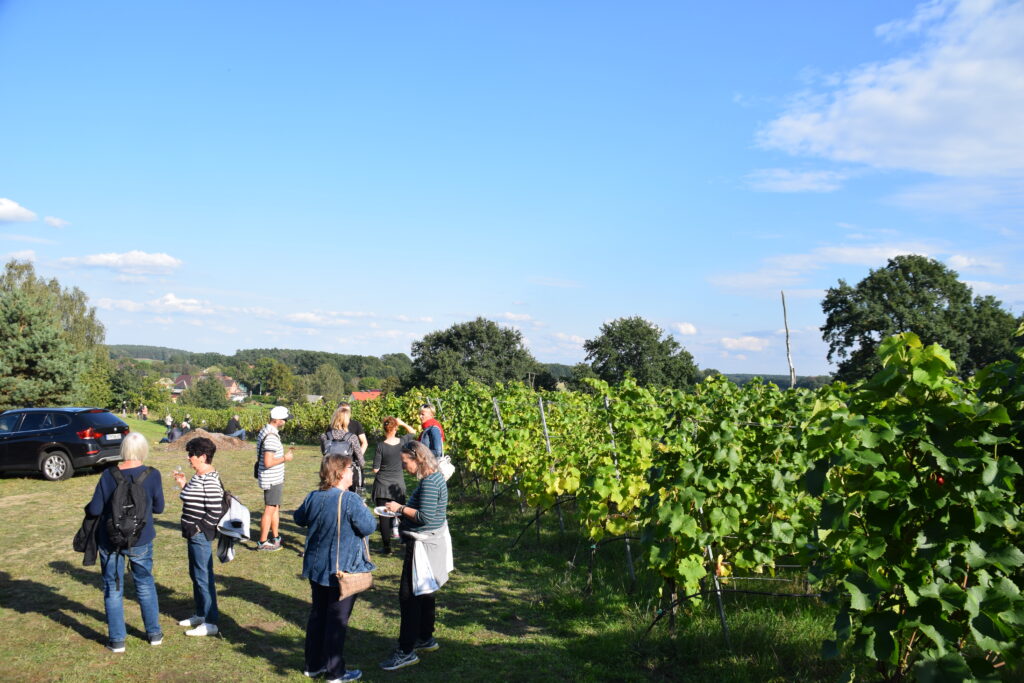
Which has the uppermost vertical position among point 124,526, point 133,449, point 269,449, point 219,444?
point 133,449

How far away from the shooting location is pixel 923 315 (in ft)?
128

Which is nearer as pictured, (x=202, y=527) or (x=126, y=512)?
(x=126, y=512)

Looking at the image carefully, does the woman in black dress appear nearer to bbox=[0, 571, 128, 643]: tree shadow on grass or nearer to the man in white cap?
the man in white cap

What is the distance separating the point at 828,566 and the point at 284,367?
133058mm

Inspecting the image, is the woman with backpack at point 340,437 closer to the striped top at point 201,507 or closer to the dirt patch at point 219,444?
the striped top at point 201,507

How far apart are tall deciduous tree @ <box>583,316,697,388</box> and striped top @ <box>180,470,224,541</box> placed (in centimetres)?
5073

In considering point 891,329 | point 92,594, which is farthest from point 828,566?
point 891,329

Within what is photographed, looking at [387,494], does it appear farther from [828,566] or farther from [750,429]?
[828,566]

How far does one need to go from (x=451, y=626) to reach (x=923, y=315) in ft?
137

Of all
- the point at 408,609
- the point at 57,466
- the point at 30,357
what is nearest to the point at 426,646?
the point at 408,609

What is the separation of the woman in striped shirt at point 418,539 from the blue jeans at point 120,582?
72.8 inches

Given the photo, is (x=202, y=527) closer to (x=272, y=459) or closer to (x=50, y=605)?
(x=50, y=605)

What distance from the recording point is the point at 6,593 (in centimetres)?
621

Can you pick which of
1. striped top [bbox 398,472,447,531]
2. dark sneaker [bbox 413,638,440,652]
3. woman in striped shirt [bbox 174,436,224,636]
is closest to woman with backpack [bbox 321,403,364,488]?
woman in striped shirt [bbox 174,436,224,636]
